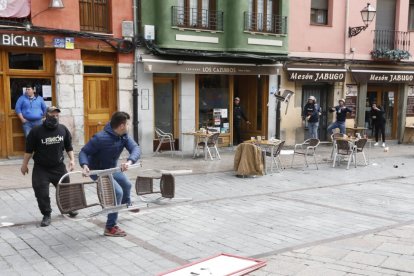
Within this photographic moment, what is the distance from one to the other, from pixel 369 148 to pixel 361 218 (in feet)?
35.8

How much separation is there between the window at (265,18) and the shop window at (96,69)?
482 cm

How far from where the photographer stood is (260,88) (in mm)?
16984

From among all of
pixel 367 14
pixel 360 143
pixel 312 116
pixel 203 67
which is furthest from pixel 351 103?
pixel 203 67

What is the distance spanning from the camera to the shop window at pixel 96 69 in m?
13.2

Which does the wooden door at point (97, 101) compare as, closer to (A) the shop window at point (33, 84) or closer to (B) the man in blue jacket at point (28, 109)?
(A) the shop window at point (33, 84)

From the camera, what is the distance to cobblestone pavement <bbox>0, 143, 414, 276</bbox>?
5.34m

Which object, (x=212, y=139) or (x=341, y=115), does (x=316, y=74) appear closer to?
(x=341, y=115)

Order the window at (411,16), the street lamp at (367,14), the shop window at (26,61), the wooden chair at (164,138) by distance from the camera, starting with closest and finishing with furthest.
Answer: the shop window at (26,61)
the wooden chair at (164,138)
the street lamp at (367,14)
the window at (411,16)

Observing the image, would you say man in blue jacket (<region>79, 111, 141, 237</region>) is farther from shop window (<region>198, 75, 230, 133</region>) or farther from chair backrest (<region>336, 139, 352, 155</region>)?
shop window (<region>198, 75, 230, 133</region>)

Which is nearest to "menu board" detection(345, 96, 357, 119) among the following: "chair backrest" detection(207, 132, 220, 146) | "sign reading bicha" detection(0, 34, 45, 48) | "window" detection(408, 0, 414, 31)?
"window" detection(408, 0, 414, 31)

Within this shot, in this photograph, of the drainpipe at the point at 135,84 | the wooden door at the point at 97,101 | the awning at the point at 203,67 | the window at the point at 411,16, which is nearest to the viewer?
the wooden door at the point at 97,101

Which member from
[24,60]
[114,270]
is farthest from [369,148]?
[114,270]

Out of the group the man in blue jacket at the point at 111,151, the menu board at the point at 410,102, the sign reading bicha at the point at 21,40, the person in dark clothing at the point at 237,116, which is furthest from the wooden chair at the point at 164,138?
the menu board at the point at 410,102

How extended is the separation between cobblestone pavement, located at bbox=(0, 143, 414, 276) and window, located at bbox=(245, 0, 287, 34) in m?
7.38
